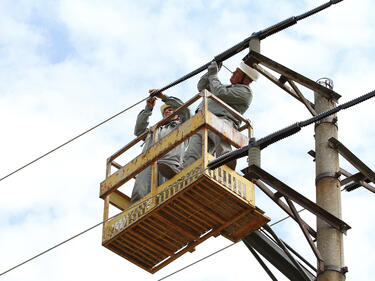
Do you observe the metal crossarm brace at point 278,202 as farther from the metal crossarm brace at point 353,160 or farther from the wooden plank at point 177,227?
the wooden plank at point 177,227

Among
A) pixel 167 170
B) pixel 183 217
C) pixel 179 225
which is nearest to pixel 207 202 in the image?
pixel 183 217

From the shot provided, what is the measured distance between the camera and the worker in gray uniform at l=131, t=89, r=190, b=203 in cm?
1329

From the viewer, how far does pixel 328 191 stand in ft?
37.2

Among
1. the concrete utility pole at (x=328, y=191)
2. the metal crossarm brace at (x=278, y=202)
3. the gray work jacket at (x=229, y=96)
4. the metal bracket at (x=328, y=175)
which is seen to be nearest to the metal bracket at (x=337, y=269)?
the concrete utility pole at (x=328, y=191)

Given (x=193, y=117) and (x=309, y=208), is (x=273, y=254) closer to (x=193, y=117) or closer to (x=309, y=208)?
(x=309, y=208)

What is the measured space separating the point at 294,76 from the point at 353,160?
1.51 meters

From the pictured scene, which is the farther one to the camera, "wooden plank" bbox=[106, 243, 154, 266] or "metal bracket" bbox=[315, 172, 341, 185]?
"wooden plank" bbox=[106, 243, 154, 266]

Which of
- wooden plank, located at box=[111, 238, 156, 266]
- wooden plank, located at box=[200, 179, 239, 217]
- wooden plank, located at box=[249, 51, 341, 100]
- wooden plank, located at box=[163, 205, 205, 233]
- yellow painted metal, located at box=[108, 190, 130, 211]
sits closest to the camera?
wooden plank, located at box=[249, 51, 341, 100]

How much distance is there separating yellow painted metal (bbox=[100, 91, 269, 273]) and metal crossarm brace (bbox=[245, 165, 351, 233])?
155cm

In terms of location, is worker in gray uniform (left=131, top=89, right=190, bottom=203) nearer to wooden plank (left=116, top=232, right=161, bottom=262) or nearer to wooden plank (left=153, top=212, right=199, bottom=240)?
wooden plank (left=153, top=212, right=199, bottom=240)

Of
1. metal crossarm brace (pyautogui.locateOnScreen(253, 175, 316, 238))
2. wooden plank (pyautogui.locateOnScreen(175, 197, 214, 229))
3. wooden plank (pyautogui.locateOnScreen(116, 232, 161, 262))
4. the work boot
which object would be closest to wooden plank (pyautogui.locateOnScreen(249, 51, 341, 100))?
metal crossarm brace (pyautogui.locateOnScreen(253, 175, 316, 238))

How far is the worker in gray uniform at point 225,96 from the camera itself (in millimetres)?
13414

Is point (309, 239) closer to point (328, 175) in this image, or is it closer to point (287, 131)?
point (328, 175)

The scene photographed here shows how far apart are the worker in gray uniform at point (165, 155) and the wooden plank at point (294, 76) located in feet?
5.80
